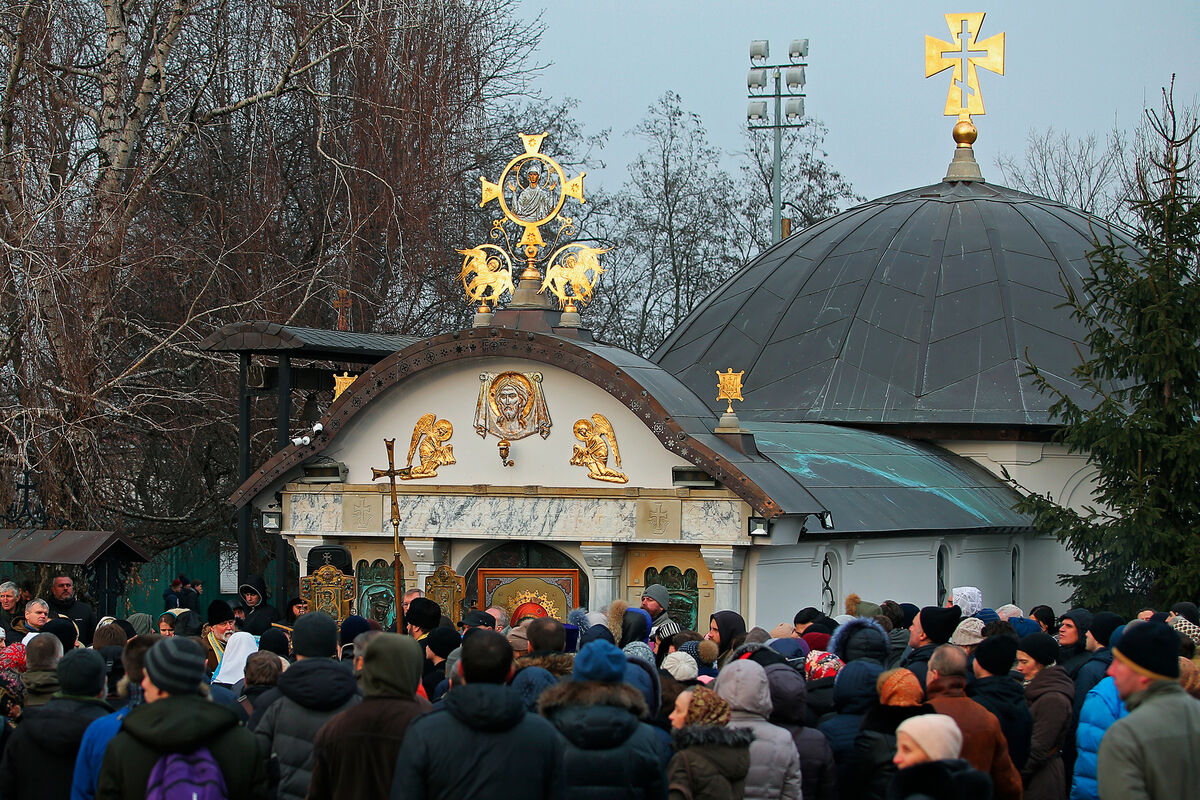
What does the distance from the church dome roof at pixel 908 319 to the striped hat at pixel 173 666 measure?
18212mm

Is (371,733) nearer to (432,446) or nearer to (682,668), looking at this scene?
(682,668)

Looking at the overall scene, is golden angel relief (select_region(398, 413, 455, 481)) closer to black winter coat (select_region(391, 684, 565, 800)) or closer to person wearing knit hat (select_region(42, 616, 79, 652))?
person wearing knit hat (select_region(42, 616, 79, 652))

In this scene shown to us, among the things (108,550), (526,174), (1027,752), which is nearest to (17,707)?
(1027,752)

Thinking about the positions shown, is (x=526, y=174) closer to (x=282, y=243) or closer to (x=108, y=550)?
(x=108, y=550)

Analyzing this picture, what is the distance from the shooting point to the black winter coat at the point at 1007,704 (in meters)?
8.55

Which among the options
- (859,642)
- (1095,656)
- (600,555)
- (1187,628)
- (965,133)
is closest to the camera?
(859,642)

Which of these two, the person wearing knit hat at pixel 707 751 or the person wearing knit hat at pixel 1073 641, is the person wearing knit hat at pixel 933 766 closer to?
the person wearing knit hat at pixel 707 751

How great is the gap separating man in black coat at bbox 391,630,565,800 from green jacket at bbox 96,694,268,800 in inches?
28.3

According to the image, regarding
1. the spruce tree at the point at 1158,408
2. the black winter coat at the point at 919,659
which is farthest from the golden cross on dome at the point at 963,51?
the black winter coat at the point at 919,659

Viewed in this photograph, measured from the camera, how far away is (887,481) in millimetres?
20516

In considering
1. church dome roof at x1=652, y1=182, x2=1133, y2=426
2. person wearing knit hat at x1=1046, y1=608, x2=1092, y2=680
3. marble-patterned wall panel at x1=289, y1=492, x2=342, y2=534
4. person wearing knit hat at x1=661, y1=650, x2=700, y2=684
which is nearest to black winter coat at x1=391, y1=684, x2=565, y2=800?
person wearing knit hat at x1=661, y1=650, x2=700, y2=684

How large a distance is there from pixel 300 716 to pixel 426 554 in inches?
433

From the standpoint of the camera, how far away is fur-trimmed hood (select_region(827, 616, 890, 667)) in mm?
9312

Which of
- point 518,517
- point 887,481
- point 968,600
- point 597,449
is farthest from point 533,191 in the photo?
point 968,600
